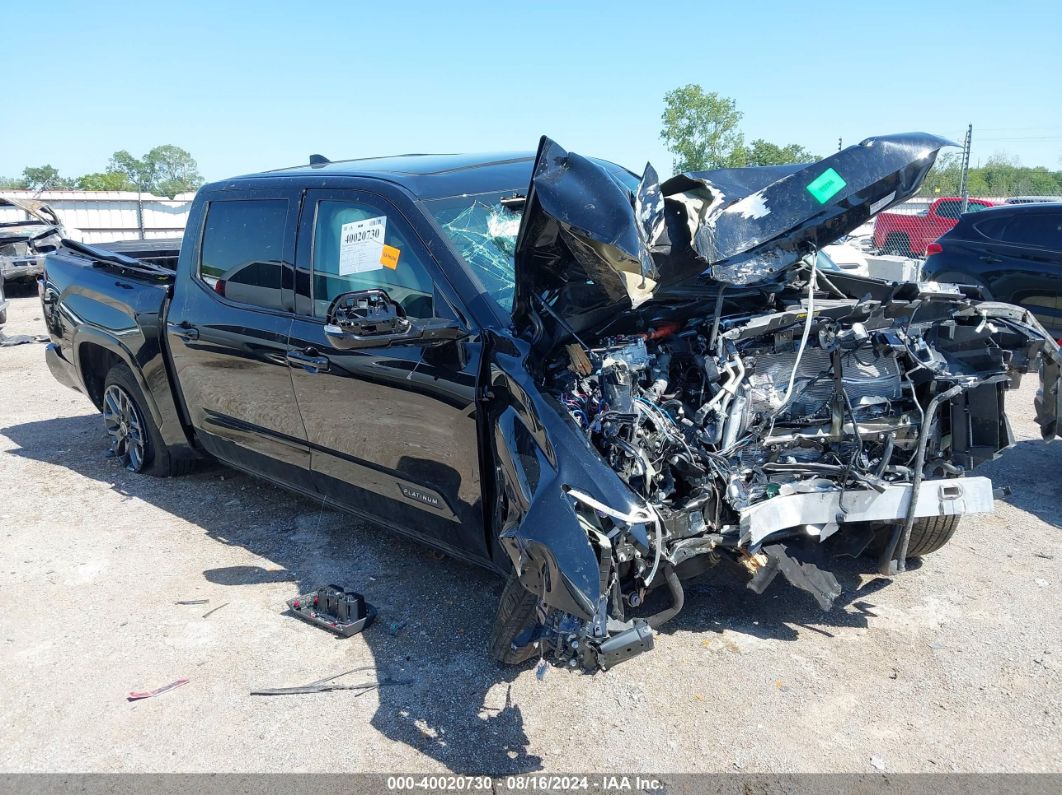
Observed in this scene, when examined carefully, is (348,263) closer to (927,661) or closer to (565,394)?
(565,394)

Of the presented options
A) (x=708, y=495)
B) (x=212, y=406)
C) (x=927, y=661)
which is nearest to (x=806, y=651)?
(x=927, y=661)

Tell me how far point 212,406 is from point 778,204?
11.1 feet

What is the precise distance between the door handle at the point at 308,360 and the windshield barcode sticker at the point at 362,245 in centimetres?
41

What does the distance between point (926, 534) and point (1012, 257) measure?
214 inches

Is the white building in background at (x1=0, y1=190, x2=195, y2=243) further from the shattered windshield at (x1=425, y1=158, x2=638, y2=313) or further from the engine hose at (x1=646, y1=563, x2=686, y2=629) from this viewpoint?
the engine hose at (x1=646, y1=563, x2=686, y2=629)

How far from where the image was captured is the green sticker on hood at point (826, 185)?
123 inches

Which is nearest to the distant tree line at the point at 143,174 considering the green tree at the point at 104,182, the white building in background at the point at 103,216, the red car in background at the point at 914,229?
the green tree at the point at 104,182

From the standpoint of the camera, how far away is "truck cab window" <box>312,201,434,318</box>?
3.60 meters

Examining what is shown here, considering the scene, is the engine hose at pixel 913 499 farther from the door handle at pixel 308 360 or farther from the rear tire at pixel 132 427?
the rear tire at pixel 132 427

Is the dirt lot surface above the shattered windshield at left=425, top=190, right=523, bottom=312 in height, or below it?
below

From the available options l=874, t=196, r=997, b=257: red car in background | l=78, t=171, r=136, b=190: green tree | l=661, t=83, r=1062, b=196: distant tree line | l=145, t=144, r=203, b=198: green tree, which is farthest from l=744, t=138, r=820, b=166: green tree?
l=145, t=144, r=203, b=198: green tree

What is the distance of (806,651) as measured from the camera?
3520 mm

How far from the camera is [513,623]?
3.29m

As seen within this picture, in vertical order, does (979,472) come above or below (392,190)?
below
